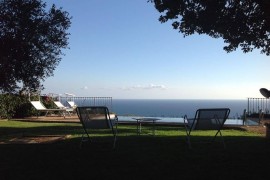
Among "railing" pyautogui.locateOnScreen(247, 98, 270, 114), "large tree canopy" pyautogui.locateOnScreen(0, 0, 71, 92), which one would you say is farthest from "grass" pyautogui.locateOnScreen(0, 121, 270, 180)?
"railing" pyautogui.locateOnScreen(247, 98, 270, 114)

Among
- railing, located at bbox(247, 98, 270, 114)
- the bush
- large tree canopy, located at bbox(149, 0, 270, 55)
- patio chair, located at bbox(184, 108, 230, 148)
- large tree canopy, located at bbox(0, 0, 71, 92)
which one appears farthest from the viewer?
the bush

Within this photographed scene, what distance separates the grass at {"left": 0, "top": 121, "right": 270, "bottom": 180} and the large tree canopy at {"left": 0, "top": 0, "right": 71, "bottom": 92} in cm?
257

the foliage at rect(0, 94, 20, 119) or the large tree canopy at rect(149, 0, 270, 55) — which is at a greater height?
the large tree canopy at rect(149, 0, 270, 55)

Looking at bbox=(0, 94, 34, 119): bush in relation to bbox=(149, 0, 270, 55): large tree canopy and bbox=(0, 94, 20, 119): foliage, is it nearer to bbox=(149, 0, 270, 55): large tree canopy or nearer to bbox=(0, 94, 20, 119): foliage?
bbox=(0, 94, 20, 119): foliage

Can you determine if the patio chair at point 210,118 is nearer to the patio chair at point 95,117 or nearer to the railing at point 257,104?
the patio chair at point 95,117

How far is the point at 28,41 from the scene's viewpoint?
8.49 metres

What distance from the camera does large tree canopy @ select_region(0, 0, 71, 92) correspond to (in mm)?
8297

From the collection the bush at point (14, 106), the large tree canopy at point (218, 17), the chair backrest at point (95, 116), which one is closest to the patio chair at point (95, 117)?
the chair backrest at point (95, 116)

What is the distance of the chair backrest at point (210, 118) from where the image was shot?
659 centimetres

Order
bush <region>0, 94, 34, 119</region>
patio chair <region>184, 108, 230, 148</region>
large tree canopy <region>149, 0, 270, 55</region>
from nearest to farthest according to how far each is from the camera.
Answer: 1. patio chair <region>184, 108, 230, 148</region>
2. large tree canopy <region>149, 0, 270, 55</region>
3. bush <region>0, 94, 34, 119</region>

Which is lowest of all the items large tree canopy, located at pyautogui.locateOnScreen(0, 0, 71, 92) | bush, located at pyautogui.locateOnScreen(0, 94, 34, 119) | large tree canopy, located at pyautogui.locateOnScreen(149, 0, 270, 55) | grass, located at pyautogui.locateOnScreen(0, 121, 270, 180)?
grass, located at pyautogui.locateOnScreen(0, 121, 270, 180)

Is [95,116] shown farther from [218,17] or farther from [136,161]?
[218,17]

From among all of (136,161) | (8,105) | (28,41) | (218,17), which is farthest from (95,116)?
(8,105)

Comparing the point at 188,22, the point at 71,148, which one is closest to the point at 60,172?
the point at 71,148
